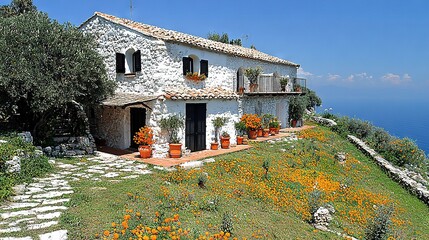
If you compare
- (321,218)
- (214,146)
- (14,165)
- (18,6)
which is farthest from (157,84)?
(18,6)

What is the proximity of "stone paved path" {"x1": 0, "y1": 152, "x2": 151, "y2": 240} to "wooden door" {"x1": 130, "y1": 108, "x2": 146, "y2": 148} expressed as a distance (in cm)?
294

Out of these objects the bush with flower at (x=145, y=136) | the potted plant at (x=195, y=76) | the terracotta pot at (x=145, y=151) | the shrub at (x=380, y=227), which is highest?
the potted plant at (x=195, y=76)

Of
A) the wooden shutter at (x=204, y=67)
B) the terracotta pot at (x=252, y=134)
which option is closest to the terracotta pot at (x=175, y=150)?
the wooden shutter at (x=204, y=67)

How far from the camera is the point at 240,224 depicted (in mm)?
7242

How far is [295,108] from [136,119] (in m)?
16.5

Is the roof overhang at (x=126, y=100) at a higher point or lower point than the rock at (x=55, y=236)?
higher

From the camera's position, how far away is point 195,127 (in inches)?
626

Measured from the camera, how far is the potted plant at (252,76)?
67.8ft

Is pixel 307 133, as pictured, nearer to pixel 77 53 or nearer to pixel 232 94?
pixel 232 94

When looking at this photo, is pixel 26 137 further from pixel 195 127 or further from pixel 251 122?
pixel 251 122

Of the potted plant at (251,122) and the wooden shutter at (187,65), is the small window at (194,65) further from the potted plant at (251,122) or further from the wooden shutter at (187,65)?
the potted plant at (251,122)

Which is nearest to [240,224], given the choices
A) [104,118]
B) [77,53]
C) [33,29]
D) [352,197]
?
[352,197]

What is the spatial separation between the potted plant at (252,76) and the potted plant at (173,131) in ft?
26.4

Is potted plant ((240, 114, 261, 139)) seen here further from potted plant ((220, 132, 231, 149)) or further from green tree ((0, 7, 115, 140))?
green tree ((0, 7, 115, 140))
